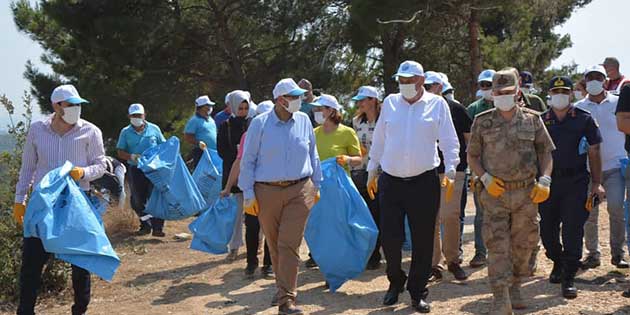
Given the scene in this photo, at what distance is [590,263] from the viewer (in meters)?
6.31

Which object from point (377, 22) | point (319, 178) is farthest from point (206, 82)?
point (319, 178)

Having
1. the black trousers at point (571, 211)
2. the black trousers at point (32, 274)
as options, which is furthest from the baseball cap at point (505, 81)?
the black trousers at point (32, 274)

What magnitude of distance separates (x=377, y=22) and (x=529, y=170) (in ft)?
33.1

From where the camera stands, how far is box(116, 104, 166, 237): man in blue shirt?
356 inches

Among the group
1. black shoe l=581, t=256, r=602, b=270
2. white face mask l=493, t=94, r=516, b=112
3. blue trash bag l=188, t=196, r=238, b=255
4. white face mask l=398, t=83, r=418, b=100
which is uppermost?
white face mask l=398, t=83, r=418, b=100

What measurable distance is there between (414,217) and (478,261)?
165cm

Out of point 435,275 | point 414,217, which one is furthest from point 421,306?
point 435,275

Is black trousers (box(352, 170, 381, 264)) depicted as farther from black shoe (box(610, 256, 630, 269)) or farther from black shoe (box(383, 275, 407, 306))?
black shoe (box(610, 256, 630, 269))

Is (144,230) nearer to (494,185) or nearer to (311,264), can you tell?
(311,264)

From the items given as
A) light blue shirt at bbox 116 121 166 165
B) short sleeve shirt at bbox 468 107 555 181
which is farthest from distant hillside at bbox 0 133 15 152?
short sleeve shirt at bbox 468 107 555 181

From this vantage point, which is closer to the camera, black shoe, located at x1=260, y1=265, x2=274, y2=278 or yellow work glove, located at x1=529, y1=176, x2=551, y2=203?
yellow work glove, located at x1=529, y1=176, x2=551, y2=203

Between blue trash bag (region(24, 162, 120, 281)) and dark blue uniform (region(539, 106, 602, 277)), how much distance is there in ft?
10.8

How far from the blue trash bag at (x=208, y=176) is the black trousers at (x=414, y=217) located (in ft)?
12.7

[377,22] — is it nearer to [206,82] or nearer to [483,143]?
[206,82]
